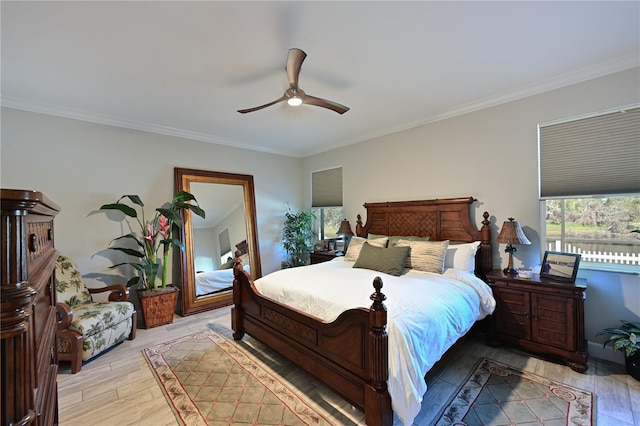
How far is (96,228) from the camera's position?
3543 millimetres

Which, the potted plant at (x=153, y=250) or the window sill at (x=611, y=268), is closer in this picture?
the window sill at (x=611, y=268)

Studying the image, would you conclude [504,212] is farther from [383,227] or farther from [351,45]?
[351,45]

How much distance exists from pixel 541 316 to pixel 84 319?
4.44 metres

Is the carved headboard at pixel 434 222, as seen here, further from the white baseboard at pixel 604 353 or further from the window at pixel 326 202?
the white baseboard at pixel 604 353

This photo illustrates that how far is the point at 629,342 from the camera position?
7.29ft

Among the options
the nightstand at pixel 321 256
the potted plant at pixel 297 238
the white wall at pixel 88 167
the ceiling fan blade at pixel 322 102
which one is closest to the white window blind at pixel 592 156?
the ceiling fan blade at pixel 322 102

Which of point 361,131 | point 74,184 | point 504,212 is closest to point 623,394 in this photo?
point 504,212

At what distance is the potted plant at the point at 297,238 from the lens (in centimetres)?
521

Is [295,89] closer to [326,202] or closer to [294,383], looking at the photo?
[294,383]

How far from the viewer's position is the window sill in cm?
250

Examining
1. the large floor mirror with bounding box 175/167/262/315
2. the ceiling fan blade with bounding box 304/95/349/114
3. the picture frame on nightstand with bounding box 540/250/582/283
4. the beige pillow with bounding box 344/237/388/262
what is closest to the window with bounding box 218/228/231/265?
the large floor mirror with bounding box 175/167/262/315

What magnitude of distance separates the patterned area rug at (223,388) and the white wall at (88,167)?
1693mm

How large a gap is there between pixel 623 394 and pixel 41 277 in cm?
361

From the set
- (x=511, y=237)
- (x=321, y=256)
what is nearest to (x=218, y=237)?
(x=321, y=256)
